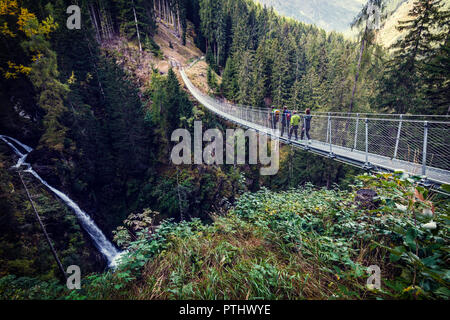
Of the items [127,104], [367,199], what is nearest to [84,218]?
[127,104]

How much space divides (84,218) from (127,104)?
8.84 meters

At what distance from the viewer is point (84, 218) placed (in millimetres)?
11422

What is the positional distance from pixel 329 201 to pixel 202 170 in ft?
47.6

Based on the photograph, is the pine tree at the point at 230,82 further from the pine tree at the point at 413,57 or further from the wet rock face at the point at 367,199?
the wet rock face at the point at 367,199

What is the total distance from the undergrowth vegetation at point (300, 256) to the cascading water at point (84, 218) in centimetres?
902

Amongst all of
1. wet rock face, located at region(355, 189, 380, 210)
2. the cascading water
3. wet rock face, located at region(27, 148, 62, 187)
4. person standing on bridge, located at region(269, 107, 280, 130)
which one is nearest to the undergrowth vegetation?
wet rock face, located at region(355, 189, 380, 210)

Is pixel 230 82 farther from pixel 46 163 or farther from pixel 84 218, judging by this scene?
pixel 84 218

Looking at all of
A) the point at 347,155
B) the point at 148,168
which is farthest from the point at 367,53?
the point at 148,168

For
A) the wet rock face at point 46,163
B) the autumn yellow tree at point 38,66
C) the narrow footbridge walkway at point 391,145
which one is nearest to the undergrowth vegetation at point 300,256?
the narrow footbridge walkway at point 391,145

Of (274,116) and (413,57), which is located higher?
(413,57)

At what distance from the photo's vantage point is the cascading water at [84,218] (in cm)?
944

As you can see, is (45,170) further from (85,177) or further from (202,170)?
(202,170)

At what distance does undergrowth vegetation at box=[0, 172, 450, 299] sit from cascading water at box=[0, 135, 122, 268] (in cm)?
902

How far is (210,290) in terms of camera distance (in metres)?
1.91
